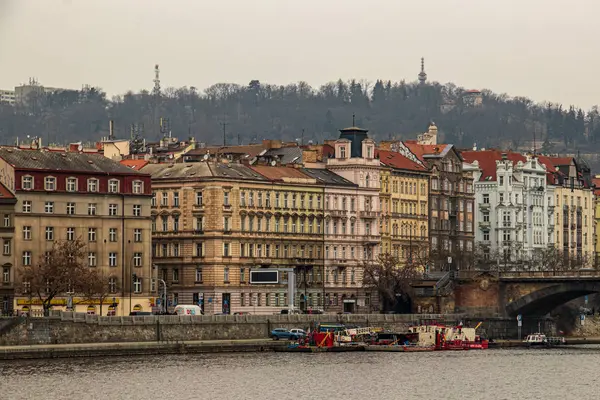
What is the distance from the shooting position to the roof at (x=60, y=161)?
16438 centimetres

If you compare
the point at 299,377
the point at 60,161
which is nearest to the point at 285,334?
the point at 60,161

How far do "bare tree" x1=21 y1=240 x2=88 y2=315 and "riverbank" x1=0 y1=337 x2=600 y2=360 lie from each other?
10022mm

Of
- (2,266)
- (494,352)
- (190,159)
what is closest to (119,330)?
(2,266)

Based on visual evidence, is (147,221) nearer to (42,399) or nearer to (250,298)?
(250,298)

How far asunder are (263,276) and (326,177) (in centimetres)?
1714

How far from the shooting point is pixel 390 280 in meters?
189

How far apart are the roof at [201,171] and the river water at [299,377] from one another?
97.2 ft

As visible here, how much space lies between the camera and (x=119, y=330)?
149000mm

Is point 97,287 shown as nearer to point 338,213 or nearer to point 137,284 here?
point 137,284

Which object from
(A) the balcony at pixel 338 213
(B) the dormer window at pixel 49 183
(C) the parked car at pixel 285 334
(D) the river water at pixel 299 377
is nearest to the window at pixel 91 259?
(B) the dormer window at pixel 49 183

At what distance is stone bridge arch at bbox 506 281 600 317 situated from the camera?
179 m

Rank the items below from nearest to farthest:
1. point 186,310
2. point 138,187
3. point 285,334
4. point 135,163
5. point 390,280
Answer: point 285,334 < point 186,310 < point 138,187 < point 390,280 < point 135,163

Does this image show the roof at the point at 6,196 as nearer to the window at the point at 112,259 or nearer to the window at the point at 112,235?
the window at the point at 112,235

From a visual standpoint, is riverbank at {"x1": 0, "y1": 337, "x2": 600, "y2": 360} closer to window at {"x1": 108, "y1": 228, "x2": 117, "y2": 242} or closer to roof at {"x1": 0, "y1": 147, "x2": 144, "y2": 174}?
window at {"x1": 108, "y1": 228, "x2": 117, "y2": 242}
